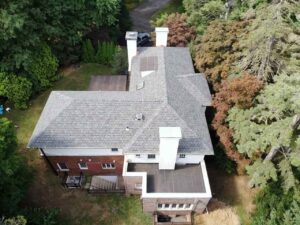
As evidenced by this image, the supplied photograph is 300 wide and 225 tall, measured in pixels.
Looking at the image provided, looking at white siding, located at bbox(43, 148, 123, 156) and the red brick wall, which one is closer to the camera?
white siding, located at bbox(43, 148, 123, 156)

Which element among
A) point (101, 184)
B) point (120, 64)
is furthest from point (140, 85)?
point (101, 184)

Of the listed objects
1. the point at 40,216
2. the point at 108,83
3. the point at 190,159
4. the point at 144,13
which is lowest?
the point at 40,216

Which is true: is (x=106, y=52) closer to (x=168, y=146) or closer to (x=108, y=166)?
(x=108, y=166)

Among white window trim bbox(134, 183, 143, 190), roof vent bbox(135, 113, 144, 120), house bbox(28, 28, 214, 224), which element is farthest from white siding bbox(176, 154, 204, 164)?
roof vent bbox(135, 113, 144, 120)

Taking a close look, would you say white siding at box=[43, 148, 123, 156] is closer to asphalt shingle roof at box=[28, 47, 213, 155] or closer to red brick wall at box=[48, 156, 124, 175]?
red brick wall at box=[48, 156, 124, 175]

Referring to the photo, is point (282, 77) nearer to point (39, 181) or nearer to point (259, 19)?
point (259, 19)

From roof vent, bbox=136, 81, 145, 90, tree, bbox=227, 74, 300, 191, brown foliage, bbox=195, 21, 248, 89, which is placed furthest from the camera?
brown foliage, bbox=195, 21, 248, 89

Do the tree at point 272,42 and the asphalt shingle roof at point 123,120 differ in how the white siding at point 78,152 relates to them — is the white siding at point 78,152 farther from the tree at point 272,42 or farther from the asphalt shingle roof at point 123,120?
the tree at point 272,42
